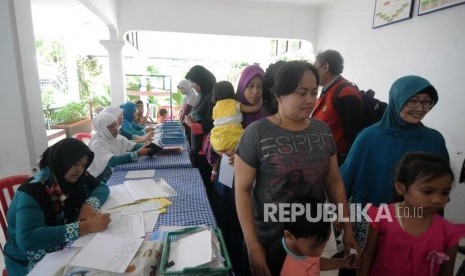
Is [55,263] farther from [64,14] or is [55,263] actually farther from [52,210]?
[64,14]

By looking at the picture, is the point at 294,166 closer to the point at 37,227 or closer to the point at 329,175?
the point at 329,175

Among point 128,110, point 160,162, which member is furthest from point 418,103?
point 128,110

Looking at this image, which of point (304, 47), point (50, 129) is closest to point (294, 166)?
point (304, 47)

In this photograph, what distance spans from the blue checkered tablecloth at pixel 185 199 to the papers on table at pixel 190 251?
226 millimetres

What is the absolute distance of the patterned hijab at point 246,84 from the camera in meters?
1.70

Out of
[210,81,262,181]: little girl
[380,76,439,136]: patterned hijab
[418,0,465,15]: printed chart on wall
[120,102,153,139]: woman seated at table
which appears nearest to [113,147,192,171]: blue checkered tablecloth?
[210,81,262,181]: little girl

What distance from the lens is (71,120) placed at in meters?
6.45

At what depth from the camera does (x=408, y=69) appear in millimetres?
3104

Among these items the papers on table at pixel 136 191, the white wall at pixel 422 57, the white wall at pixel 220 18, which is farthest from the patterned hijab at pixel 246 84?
the white wall at pixel 220 18

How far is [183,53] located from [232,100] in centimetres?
905

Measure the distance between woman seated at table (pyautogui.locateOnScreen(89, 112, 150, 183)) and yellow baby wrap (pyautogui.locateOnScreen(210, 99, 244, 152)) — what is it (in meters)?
0.98

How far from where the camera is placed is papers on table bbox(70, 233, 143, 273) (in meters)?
0.96

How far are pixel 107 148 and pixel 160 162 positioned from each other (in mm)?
522

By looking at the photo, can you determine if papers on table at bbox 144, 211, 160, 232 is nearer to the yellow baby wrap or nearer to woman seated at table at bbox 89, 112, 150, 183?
the yellow baby wrap
